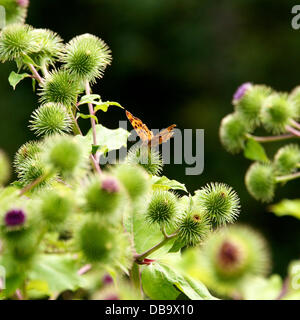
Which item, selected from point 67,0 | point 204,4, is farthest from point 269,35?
point 67,0

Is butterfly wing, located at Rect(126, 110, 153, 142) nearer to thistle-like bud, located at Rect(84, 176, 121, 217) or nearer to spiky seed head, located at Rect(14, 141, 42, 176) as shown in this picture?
spiky seed head, located at Rect(14, 141, 42, 176)

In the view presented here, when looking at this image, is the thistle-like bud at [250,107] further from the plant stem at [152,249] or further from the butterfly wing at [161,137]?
the plant stem at [152,249]

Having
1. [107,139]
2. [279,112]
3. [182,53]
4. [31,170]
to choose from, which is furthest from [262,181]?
[182,53]

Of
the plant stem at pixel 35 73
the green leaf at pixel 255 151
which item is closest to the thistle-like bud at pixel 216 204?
the green leaf at pixel 255 151

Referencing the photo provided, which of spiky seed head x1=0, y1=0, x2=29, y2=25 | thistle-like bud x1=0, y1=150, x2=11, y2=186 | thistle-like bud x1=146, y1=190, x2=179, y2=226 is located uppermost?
spiky seed head x1=0, y1=0, x2=29, y2=25

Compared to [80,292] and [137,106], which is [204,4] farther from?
[80,292]

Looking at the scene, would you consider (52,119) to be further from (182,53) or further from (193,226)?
(182,53)

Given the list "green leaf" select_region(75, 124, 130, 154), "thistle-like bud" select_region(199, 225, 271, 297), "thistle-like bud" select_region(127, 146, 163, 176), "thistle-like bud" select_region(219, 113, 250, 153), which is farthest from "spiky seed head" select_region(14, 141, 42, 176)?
"thistle-like bud" select_region(199, 225, 271, 297)
